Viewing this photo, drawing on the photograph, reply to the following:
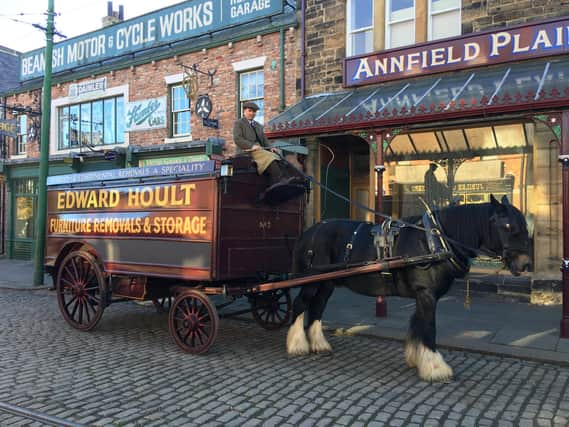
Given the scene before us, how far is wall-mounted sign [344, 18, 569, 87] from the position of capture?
29.0 ft

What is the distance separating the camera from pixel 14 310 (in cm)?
877

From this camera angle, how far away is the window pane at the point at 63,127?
17312 millimetres

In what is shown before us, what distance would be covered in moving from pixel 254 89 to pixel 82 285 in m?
7.64

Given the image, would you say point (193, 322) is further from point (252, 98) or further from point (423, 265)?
point (252, 98)

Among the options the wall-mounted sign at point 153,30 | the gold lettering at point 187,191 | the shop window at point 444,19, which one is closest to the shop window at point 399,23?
the shop window at point 444,19

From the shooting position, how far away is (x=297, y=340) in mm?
5852

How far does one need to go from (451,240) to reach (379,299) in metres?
3.24

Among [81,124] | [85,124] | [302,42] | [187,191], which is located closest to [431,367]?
[187,191]

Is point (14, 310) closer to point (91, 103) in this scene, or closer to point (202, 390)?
Result: point (202, 390)

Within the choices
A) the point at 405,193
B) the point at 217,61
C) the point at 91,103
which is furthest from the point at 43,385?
the point at 91,103

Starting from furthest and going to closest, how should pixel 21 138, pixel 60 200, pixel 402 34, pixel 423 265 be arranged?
pixel 21 138, pixel 402 34, pixel 60 200, pixel 423 265

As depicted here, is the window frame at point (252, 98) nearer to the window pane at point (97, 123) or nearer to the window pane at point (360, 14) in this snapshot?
the window pane at point (360, 14)

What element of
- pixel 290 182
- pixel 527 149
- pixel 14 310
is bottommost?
pixel 14 310

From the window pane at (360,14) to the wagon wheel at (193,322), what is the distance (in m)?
8.10
